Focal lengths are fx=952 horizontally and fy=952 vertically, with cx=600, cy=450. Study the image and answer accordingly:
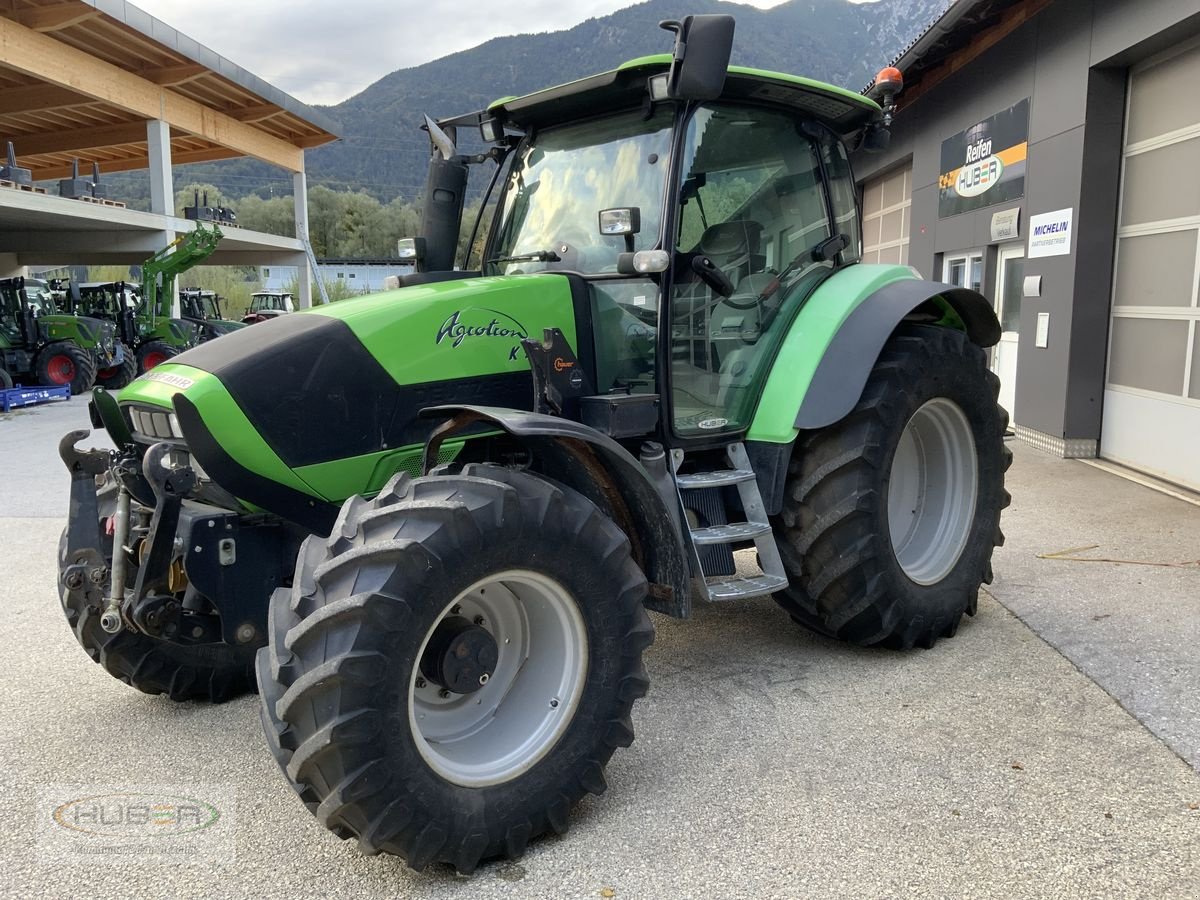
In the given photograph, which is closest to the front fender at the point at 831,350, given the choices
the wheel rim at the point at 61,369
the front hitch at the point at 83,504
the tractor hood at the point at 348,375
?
the tractor hood at the point at 348,375

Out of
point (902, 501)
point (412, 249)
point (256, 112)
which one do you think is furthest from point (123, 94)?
point (902, 501)

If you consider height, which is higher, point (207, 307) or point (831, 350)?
point (207, 307)

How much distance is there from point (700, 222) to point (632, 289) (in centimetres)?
41

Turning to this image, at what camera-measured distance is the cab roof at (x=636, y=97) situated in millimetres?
3639

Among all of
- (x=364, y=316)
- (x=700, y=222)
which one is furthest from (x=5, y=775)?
(x=700, y=222)

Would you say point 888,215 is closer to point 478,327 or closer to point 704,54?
point 704,54

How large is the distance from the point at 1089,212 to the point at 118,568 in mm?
8068

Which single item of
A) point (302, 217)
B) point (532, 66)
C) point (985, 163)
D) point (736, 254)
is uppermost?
point (532, 66)

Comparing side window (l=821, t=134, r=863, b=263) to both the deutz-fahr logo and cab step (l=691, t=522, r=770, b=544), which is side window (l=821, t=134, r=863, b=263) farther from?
the deutz-fahr logo

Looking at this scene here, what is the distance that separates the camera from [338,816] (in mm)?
2402

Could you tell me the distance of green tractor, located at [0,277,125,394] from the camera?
55.2 feet

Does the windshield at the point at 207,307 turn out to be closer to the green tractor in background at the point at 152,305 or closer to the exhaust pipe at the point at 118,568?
the green tractor in background at the point at 152,305

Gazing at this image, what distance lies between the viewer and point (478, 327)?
3393 mm

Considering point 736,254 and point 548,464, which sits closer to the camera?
point 548,464
